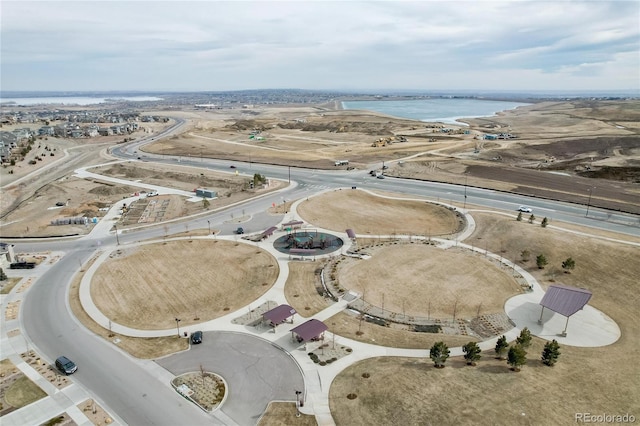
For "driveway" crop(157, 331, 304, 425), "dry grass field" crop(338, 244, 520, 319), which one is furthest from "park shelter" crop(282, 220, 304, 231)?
"driveway" crop(157, 331, 304, 425)

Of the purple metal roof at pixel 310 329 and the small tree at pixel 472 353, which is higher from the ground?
the small tree at pixel 472 353

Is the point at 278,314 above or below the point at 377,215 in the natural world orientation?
below

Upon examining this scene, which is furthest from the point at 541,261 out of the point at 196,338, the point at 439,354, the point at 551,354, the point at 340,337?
the point at 196,338

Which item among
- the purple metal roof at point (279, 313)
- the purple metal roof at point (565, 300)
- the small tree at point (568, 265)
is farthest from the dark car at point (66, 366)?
the small tree at point (568, 265)

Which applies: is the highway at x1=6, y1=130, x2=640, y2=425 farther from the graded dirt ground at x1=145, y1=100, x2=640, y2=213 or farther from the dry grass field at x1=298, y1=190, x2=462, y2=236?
the graded dirt ground at x1=145, y1=100, x2=640, y2=213

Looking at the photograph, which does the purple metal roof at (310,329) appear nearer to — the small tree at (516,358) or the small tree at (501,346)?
the small tree at (501,346)

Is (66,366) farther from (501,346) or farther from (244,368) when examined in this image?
(501,346)
